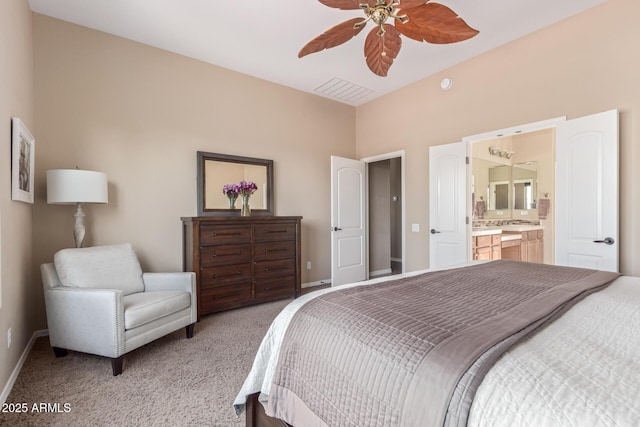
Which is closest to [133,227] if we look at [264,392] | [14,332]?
[14,332]

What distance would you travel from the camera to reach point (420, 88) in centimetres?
418

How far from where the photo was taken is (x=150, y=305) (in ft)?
7.57

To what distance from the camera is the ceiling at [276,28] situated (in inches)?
105

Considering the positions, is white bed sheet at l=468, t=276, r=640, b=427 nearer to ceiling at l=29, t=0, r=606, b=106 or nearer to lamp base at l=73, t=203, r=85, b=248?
ceiling at l=29, t=0, r=606, b=106

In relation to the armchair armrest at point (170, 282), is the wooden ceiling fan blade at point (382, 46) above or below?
above

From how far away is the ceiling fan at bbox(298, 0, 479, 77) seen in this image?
190 centimetres

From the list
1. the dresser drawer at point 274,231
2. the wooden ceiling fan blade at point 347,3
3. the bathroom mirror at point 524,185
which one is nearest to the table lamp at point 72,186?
the dresser drawer at point 274,231

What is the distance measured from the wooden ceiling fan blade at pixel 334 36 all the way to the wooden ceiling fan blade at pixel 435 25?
33 cm

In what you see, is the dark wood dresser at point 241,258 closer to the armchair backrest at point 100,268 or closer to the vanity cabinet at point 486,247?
the armchair backrest at point 100,268

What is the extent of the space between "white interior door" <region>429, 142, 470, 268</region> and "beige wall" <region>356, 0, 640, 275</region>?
0.56ft

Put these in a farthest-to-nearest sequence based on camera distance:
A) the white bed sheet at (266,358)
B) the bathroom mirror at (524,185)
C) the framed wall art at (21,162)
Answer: the bathroom mirror at (524,185), the framed wall art at (21,162), the white bed sheet at (266,358)

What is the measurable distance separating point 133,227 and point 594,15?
4949mm

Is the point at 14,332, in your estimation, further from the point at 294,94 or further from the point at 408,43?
the point at 408,43

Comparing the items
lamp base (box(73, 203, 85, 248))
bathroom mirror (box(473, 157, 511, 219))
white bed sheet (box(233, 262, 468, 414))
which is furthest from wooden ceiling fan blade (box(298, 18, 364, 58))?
bathroom mirror (box(473, 157, 511, 219))
